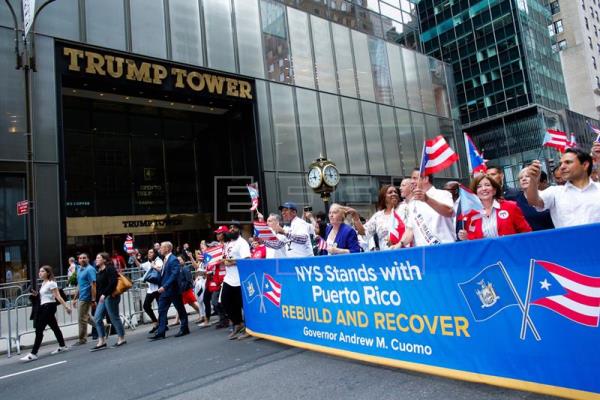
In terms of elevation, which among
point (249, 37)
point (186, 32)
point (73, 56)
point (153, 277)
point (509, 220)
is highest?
point (249, 37)

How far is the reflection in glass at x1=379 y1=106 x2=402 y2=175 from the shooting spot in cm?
2588

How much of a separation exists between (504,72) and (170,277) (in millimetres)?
58422

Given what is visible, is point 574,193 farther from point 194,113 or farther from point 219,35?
point 194,113

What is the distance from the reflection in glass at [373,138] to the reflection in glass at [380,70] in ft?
3.78

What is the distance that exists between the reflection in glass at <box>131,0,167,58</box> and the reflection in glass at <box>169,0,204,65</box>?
45cm

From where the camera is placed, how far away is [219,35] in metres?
20.0

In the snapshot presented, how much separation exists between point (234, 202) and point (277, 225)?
54.4ft

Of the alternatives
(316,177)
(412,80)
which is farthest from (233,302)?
(412,80)

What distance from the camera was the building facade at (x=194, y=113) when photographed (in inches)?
612

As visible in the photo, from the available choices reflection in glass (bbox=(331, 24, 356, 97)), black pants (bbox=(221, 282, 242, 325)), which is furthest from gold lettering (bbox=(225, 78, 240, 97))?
black pants (bbox=(221, 282, 242, 325))

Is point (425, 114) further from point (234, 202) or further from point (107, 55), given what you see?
point (107, 55)

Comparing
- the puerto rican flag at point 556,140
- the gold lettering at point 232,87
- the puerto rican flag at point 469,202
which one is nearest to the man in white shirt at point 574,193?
the puerto rican flag at point 469,202

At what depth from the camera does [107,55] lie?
16.9m

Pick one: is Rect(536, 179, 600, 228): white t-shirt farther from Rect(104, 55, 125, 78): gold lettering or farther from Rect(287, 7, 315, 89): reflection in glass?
Rect(287, 7, 315, 89): reflection in glass
